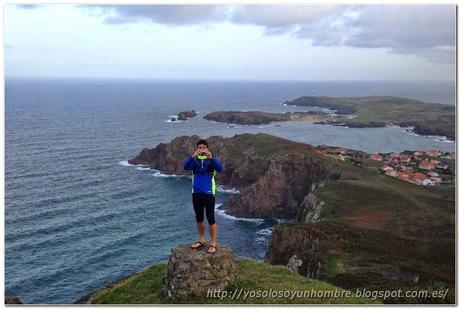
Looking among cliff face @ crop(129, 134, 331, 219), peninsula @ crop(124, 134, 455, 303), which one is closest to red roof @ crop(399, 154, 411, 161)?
peninsula @ crop(124, 134, 455, 303)

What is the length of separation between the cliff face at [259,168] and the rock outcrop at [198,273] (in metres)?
53.7

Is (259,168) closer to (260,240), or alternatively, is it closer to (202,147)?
(260,240)

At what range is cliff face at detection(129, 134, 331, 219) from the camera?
72750 mm

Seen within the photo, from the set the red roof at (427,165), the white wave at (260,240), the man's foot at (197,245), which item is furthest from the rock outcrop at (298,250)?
the red roof at (427,165)

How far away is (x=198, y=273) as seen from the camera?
53.2 feet

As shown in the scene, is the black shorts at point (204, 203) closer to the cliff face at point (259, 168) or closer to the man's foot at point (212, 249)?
the man's foot at point (212, 249)

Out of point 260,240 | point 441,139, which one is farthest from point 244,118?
point 260,240

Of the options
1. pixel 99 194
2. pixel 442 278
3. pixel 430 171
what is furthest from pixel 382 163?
pixel 442 278

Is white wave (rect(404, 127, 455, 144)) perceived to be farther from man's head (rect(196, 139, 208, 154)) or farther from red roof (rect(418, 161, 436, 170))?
man's head (rect(196, 139, 208, 154))

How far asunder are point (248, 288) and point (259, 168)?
229 ft

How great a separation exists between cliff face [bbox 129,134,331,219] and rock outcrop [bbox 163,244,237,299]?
53.7 m

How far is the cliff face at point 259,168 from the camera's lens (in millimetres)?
72750

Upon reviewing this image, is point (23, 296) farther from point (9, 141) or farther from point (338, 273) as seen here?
point (9, 141)

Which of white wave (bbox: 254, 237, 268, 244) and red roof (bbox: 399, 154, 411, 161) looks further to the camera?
red roof (bbox: 399, 154, 411, 161)
